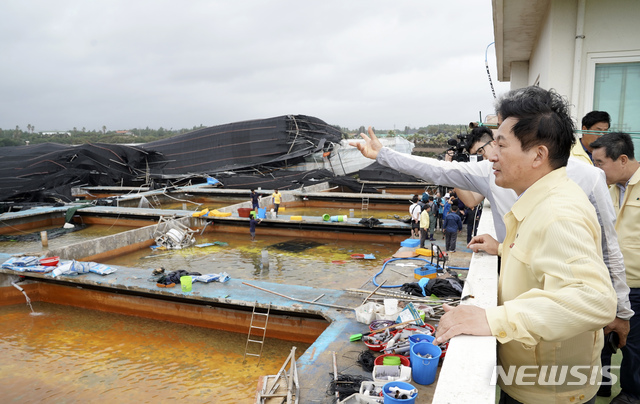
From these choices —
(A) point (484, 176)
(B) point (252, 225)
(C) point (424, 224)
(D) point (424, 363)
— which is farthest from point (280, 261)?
(A) point (484, 176)

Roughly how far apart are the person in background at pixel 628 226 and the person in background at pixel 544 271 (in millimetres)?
1649

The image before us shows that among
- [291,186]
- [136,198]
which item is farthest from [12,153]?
[291,186]

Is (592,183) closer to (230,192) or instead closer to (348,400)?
(348,400)

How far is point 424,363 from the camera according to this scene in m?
3.01

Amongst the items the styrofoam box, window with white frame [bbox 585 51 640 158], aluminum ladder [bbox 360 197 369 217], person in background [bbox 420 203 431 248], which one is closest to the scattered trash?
person in background [bbox 420 203 431 248]

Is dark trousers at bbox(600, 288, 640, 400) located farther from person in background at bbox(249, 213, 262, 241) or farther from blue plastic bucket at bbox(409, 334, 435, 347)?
person in background at bbox(249, 213, 262, 241)

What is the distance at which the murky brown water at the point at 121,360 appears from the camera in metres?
5.11

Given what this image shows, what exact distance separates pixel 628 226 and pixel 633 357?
87 cm

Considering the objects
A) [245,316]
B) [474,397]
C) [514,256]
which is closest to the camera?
[474,397]

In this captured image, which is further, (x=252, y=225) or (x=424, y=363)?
(x=252, y=225)

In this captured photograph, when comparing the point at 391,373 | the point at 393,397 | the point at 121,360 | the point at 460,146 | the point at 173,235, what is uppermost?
the point at 460,146

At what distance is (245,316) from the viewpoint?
21.6 feet

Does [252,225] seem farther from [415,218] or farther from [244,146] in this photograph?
[244,146]

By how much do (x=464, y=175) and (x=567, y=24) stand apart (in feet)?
13.5
